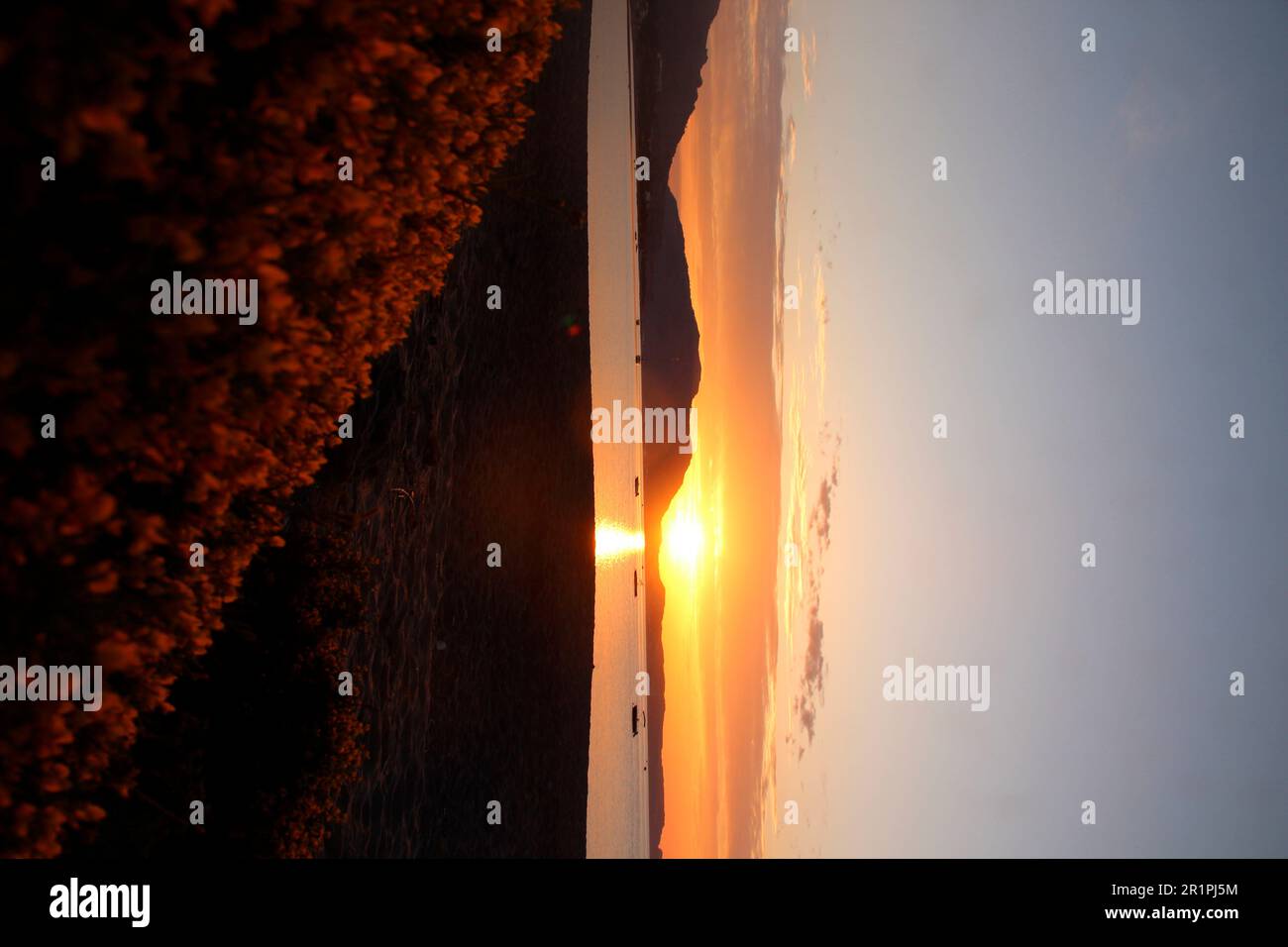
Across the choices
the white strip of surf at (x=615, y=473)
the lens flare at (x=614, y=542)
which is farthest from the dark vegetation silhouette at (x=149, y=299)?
the lens flare at (x=614, y=542)

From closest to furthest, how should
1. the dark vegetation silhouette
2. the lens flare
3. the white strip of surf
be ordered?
the dark vegetation silhouette, the lens flare, the white strip of surf

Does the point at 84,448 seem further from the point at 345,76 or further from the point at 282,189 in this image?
the point at 345,76

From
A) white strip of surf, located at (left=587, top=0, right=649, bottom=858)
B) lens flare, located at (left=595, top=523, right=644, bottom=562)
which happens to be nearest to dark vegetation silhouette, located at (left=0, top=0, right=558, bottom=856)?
white strip of surf, located at (left=587, top=0, right=649, bottom=858)

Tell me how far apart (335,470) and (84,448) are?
325 cm

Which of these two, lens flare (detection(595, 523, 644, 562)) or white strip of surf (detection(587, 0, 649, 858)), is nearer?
lens flare (detection(595, 523, 644, 562))

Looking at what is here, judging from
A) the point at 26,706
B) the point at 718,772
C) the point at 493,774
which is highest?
the point at 26,706

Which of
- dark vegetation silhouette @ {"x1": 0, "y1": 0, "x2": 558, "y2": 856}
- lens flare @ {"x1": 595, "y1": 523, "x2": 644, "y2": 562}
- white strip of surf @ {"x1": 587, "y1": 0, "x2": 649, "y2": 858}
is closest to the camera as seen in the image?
dark vegetation silhouette @ {"x1": 0, "y1": 0, "x2": 558, "y2": 856}

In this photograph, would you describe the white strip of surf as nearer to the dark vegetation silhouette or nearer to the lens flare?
the lens flare

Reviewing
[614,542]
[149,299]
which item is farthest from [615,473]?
[149,299]

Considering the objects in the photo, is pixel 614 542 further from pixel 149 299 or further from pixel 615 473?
pixel 149 299

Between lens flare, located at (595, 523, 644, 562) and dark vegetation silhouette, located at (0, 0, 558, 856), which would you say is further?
lens flare, located at (595, 523, 644, 562)

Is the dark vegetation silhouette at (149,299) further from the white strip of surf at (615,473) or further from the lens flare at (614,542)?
the lens flare at (614,542)

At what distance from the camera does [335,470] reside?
656 centimetres
